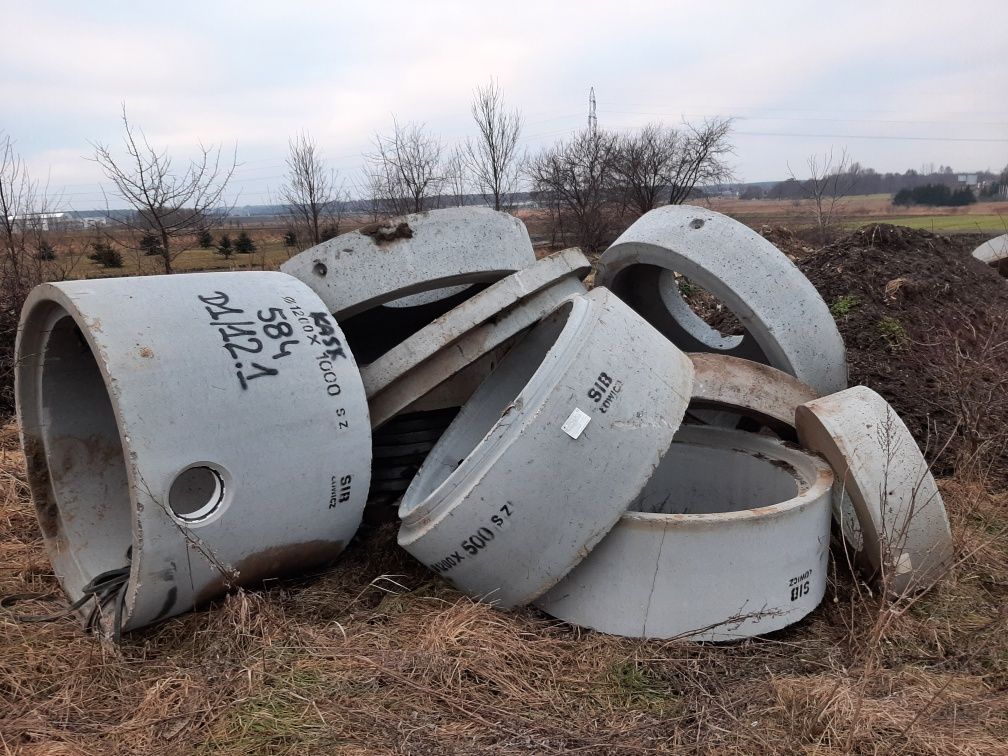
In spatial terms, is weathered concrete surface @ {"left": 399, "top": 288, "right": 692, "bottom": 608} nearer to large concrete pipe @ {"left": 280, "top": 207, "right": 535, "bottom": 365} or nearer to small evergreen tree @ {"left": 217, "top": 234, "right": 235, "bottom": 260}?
large concrete pipe @ {"left": 280, "top": 207, "right": 535, "bottom": 365}

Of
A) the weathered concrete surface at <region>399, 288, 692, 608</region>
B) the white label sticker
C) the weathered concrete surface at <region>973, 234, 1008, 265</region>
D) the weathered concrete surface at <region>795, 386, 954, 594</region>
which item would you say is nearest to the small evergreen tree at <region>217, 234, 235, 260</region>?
the weathered concrete surface at <region>973, 234, 1008, 265</region>

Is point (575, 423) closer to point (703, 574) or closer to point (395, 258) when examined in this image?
point (703, 574)

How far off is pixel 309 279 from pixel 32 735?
2.47 meters

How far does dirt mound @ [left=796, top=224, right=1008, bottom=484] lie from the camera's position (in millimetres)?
5543

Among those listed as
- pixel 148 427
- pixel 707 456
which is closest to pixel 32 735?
pixel 148 427

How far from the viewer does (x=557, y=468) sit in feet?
10.8

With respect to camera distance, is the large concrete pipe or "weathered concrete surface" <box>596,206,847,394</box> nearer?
the large concrete pipe

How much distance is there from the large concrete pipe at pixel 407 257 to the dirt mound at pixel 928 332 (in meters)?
3.08

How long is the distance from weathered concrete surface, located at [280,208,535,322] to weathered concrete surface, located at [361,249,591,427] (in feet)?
1.74

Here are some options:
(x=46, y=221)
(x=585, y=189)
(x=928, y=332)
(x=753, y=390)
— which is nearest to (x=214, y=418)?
(x=753, y=390)

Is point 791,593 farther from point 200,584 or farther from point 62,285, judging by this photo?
point 62,285

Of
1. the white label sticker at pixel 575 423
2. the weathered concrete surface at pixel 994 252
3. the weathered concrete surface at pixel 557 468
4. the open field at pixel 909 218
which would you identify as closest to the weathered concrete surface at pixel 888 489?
the weathered concrete surface at pixel 557 468

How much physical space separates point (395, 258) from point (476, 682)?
7.55ft

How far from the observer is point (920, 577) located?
150 inches
